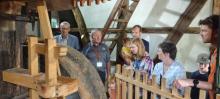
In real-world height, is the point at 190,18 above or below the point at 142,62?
above

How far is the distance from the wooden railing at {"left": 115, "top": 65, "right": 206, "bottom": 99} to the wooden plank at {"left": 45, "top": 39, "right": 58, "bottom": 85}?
140 cm

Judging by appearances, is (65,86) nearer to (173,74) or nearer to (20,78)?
(20,78)

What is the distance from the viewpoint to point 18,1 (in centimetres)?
173

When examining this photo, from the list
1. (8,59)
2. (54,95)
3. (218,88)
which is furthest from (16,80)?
(218,88)

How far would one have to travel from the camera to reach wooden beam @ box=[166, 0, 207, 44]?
15.3 ft

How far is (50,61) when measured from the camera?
1235mm

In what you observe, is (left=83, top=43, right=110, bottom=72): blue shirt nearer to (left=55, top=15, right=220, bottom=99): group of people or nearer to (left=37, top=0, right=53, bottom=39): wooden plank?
(left=55, top=15, right=220, bottom=99): group of people

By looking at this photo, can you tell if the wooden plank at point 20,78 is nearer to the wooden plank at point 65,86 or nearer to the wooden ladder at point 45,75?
the wooden ladder at point 45,75

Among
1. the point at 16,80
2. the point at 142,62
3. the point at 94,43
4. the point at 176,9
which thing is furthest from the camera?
the point at 176,9

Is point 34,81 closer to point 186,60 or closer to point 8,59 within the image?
point 8,59

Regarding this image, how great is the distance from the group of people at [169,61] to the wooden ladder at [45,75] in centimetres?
111

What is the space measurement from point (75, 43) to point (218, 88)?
3.13m

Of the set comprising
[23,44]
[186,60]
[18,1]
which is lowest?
[186,60]

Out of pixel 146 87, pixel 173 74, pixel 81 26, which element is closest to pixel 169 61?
pixel 173 74
